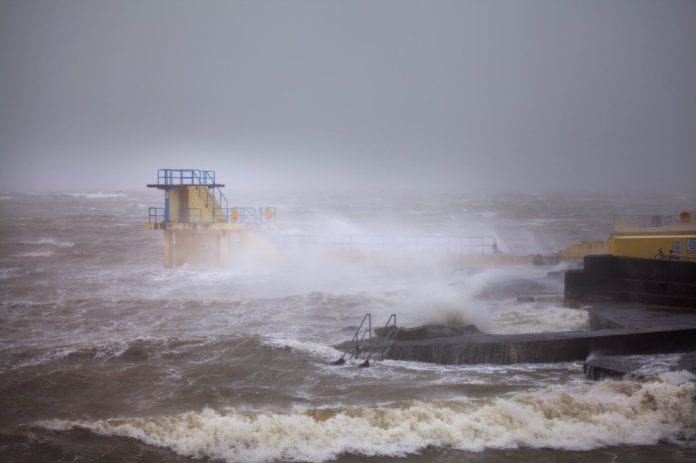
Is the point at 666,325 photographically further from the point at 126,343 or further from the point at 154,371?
the point at 126,343

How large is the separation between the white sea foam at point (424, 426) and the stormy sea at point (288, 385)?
3 centimetres

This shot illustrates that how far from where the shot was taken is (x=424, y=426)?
8.92 m

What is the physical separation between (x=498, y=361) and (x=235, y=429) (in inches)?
216

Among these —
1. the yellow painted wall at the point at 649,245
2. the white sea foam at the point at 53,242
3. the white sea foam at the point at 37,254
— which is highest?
the yellow painted wall at the point at 649,245

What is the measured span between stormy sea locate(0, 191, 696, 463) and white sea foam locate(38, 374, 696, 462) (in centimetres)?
3

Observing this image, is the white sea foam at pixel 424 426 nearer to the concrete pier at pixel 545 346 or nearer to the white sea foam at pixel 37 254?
the concrete pier at pixel 545 346

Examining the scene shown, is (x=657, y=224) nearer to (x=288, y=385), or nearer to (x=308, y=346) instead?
(x=308, y=346)

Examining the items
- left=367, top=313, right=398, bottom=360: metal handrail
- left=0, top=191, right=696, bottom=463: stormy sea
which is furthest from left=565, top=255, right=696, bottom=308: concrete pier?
left=367, top=313, right=398, bottom=360: metal handrail

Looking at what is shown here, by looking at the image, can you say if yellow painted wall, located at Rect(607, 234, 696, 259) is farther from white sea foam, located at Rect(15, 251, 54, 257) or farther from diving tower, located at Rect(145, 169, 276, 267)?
white sea foam, located at Rect(15, 251, 54, 257)

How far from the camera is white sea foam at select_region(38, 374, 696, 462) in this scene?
8531 mm

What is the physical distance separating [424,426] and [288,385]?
2887 millimetres

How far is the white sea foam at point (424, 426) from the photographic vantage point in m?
8.53

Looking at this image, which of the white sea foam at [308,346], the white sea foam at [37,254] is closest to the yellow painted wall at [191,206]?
the white sea foam at [37,254]

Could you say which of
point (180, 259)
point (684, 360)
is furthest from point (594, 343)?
point (180, 259)
